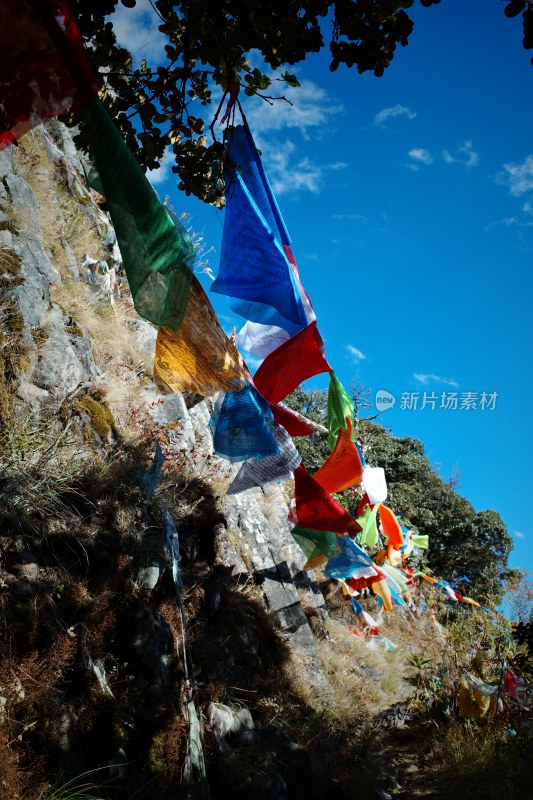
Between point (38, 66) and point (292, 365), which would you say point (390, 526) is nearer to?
point (292, 365)

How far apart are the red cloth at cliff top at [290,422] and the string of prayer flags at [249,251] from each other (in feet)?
3.73

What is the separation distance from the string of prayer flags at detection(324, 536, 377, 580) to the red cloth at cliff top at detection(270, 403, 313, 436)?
2413mm

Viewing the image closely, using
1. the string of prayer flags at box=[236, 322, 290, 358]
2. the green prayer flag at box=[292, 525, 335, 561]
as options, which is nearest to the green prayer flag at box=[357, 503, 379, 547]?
the green prayer flag at box=[292, 525, 335, 561]

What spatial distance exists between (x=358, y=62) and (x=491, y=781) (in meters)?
6.14

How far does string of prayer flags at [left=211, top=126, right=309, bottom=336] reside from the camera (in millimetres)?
3357

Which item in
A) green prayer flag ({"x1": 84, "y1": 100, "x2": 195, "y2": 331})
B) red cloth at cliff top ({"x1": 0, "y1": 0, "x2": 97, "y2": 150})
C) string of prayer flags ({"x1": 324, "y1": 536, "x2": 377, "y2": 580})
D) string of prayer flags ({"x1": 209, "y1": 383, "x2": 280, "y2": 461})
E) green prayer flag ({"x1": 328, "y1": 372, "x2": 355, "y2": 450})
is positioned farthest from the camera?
string of prayer flags ({"x1": 324, "y1": 536, "x2": 377, "y2": 580})

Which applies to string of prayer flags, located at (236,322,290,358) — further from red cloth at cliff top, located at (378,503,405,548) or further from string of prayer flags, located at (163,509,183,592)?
red cloth at cliff top, located at (378,503,405,548)

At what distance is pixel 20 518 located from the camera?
3.61 m

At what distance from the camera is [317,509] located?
16.4 ft

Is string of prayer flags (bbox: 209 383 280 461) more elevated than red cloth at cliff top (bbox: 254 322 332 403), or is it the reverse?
red cloth at cliff top (bbox: 254 322 332 403)

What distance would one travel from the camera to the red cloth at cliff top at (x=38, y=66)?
6.62 ft

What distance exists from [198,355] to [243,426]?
870 mm

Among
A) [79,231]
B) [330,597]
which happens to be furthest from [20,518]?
[330,597]

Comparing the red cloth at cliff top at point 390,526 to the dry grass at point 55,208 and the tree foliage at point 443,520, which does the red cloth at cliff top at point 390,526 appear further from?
the dry grass at point 55,208
